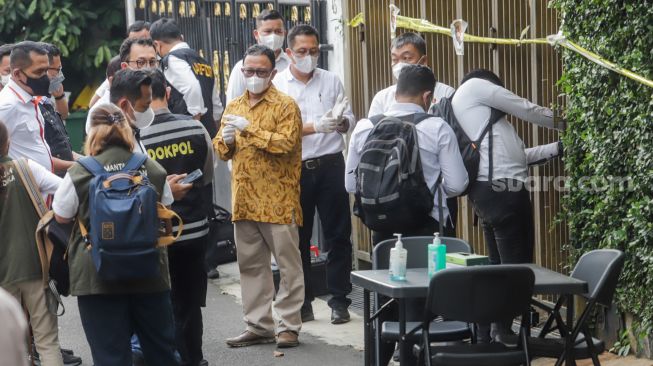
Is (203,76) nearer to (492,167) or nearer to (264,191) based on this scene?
(264,191)

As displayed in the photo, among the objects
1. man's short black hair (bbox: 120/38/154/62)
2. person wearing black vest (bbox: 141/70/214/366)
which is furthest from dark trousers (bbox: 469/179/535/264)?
man's short black hair (bbox: 120/38/154/62)

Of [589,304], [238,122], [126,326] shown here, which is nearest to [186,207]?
[238,122]

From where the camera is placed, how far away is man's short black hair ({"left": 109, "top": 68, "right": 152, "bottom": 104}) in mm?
6961

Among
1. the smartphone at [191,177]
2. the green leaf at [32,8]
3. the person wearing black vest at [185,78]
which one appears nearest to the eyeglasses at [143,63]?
the person wearing black vest at [185,78]

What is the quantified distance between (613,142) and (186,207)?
2.72m

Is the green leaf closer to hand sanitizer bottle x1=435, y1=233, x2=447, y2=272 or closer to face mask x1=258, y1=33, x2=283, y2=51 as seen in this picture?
face mask x1=258, y1=33, x2=283, y2=51

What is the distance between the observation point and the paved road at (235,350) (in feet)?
26.7

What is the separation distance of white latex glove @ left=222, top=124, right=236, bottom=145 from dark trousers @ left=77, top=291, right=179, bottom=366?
2065 millimetres

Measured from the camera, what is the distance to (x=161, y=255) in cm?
631

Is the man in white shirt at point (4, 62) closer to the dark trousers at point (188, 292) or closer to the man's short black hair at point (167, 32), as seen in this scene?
the man's short black hair at point (167, 32)

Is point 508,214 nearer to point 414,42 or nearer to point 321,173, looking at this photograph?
point 414,42

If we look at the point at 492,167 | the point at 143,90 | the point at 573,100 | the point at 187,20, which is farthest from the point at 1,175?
the point at 187,20

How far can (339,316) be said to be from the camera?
363 inches

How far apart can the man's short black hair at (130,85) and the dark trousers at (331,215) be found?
240 cm
